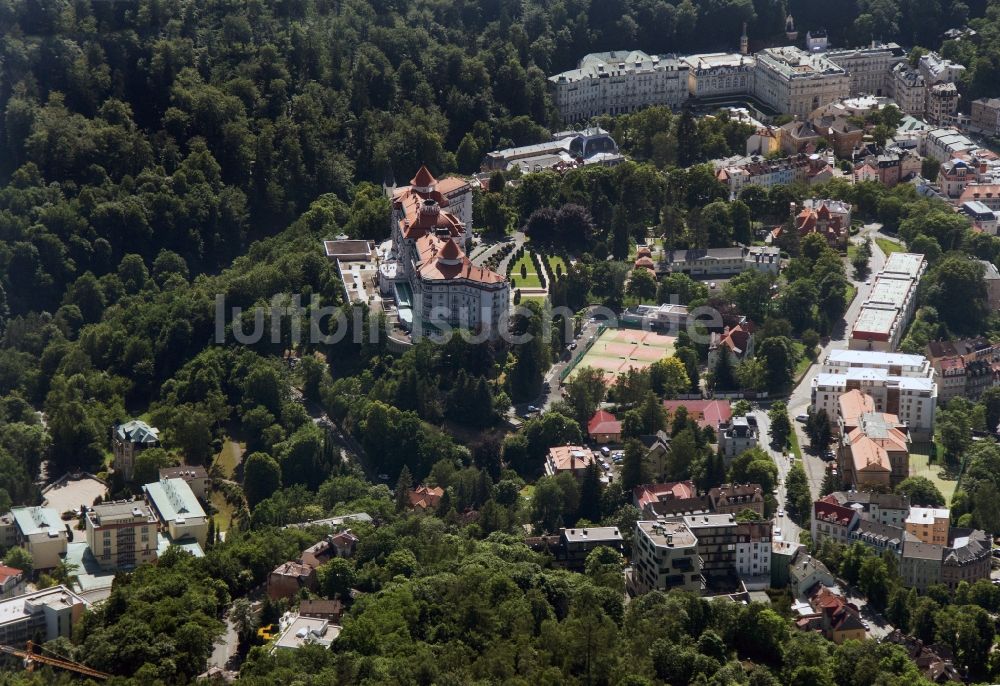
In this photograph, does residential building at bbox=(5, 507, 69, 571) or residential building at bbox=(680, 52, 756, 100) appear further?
residential building at bbox=(680, 52, 756, 100)

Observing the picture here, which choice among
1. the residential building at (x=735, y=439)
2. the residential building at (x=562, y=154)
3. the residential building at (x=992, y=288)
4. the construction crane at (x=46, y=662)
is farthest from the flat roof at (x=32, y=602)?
the residential building at (x=992, y=288)

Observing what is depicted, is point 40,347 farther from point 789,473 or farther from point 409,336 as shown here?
point 789,473

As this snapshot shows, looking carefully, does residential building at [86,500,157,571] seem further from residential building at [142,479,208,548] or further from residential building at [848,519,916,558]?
residential building at [848,519,916,558]

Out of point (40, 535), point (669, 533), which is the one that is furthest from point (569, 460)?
point (40, 535)

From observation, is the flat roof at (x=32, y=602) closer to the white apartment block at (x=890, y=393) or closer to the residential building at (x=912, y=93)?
the white apartment block at (x=890, y=393)

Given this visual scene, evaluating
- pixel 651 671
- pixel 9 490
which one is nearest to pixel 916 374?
pixel 651 671

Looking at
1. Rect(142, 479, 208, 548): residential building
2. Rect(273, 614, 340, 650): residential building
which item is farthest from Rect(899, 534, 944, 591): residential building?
Rect(142, 479, 208, 548): residential building
